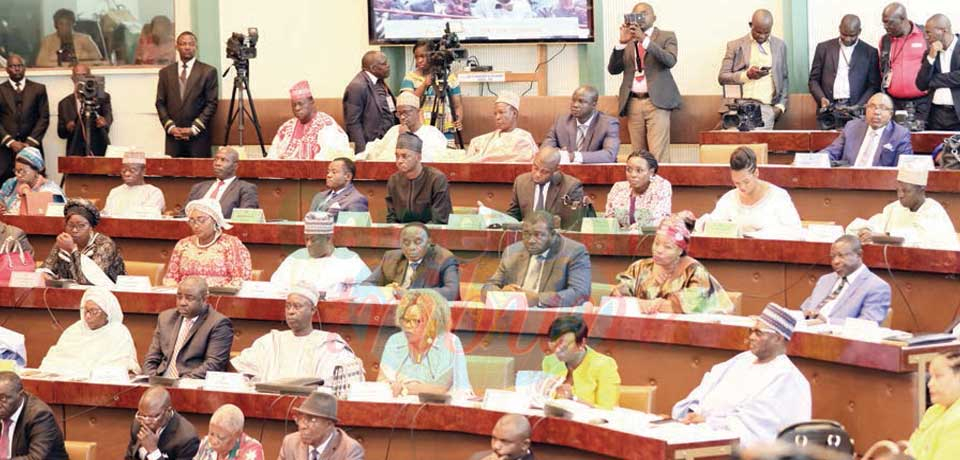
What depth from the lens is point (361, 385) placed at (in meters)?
6.05

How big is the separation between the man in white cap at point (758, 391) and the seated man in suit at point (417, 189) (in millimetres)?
2664

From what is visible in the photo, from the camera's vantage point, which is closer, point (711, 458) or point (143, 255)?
point (711, 458)

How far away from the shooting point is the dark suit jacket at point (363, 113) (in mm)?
9930

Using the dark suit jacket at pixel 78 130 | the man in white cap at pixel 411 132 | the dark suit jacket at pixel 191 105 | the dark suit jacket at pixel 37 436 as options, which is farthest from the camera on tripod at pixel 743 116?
the dark suit jacket at pixel 37 436

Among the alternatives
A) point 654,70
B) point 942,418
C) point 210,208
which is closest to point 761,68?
point 654,70

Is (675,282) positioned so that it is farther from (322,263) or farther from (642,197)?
(322,263)

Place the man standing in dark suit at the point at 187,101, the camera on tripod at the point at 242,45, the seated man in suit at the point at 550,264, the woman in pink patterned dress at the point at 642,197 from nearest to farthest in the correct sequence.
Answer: the seated man in suit at the point at 550,264 → the woman in pink patterned dress at the point at 642,197 → the camera on tripod at the point at 242,45 → the man standing in dark suit at the point at 187,101

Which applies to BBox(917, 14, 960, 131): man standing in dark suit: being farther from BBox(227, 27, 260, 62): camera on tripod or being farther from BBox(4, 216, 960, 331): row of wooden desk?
BBox(227, 27, 260, 62): camera on tripod

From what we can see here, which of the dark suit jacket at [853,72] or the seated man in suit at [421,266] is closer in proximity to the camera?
the seated man in suit at [421,266]

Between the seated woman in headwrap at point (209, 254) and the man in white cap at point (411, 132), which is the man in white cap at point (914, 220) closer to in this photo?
the man in white cap at point (411, 132)

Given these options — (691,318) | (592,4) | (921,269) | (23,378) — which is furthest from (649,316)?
(592,4)

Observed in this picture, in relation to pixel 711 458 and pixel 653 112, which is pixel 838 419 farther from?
pixel 653 112

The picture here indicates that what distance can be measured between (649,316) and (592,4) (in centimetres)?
516

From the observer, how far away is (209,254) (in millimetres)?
7605
